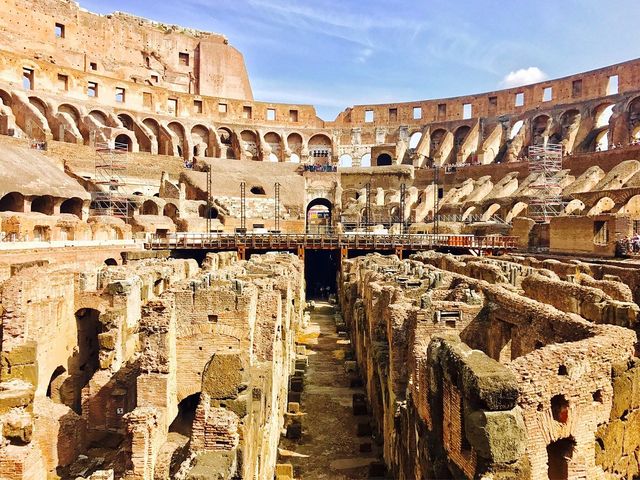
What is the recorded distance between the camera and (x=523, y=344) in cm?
717

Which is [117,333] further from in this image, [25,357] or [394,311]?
[394,311]

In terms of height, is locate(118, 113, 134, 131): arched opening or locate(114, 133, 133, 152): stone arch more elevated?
locate(118, 113, 134, 131): arched opening

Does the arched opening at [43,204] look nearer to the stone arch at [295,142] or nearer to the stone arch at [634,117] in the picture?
the stone arch at [295,142]

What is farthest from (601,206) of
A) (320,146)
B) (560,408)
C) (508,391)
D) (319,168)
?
(320,146)

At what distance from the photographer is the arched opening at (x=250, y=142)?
6183 centimetres

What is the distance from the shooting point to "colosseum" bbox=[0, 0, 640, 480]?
16.3 ft

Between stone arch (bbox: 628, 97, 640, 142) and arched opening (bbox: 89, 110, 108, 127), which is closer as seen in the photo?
stone arch (bbox: 628, 97, 640, 142)

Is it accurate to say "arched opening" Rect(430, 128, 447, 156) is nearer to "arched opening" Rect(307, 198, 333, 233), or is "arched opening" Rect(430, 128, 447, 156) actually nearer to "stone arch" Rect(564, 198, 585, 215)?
"arched opening" Rect(307, 198, 333, 233)

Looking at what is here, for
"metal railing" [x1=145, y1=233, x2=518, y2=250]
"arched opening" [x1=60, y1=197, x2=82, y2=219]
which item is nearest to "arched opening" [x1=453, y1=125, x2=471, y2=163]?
"metal railing" [x1=145, y1=233, x2=518, y2=250]

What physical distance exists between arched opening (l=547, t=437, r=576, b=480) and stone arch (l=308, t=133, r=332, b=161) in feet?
199

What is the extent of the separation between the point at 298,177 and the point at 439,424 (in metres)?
46.0

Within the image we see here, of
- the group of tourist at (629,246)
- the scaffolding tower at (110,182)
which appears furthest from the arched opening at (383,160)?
the group of tourist at (629,246)

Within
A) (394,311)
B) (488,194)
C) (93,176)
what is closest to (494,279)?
(394,311)

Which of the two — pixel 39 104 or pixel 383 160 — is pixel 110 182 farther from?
pixel 383 160
